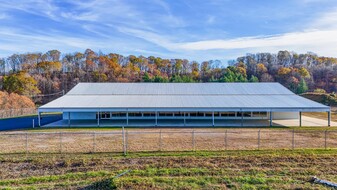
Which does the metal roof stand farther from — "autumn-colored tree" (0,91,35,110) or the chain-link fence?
"autumn-colored tree" (0,91,35,110)

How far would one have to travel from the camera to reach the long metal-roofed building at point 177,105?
27.8m

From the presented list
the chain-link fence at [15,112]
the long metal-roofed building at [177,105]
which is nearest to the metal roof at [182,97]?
the long metal-roofed building at [177,105]

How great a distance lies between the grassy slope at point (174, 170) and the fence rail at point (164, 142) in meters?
1.55

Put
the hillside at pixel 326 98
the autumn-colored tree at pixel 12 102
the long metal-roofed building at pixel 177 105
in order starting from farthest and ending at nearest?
the hillside at pixel 326 98 < the autumn-colored tree at pixel 12 102 < the long metal-roofed building at pixel 177 105

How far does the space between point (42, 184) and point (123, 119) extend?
21593mm

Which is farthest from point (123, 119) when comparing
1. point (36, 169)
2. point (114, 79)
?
point (114, 79)

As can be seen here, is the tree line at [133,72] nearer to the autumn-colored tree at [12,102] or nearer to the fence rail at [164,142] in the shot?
the autumn-colored tree at [12,102]

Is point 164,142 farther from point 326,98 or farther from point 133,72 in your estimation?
point 133,72

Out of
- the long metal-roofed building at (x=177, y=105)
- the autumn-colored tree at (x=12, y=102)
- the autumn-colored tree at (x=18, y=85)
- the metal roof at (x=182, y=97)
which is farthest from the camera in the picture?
the autumn-colored tree at (x=18, y=85)

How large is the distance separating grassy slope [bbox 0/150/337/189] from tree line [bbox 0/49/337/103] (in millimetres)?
48969

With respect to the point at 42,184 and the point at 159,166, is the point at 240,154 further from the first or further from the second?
the point at 42,184

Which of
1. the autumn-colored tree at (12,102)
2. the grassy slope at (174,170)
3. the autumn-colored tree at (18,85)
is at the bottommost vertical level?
the grassy slope at (174,170)

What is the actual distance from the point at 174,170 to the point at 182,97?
22.3 meters

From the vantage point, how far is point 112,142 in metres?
19.0
